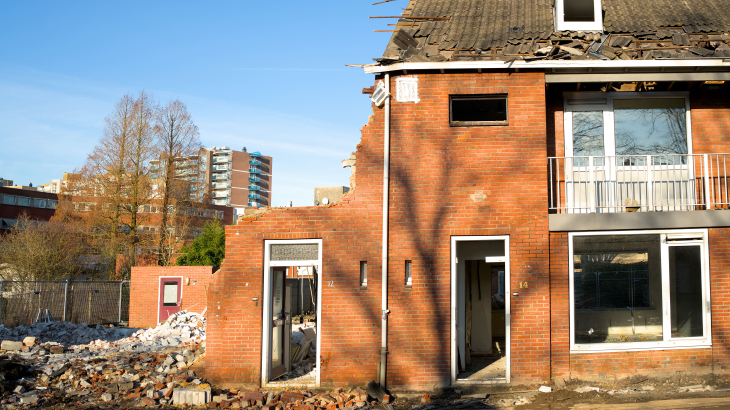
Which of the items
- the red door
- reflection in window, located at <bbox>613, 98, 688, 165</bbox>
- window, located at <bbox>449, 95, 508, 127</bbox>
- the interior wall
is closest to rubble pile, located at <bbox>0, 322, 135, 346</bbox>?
the red door

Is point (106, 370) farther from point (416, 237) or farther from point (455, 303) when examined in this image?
point (455, 303)

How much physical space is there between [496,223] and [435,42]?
374 cm

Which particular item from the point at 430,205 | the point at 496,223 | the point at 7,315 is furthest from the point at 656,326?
the point at 7,315

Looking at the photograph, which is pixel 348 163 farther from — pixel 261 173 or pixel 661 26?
pixel 261 173

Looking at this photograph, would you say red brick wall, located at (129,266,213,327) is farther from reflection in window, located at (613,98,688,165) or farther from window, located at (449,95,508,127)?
reflection in window, located at (613,98,688,165)

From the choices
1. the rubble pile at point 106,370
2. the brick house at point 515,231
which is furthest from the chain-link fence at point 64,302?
the brick house at point 515,231

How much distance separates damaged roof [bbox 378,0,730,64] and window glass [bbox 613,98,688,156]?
1.01 metres

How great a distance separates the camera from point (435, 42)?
10.1m

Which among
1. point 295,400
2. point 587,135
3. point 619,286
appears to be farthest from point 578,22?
point 295,400

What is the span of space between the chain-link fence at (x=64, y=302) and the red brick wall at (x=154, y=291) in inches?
43.1

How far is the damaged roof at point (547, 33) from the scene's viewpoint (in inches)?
374

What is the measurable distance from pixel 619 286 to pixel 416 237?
3.85m

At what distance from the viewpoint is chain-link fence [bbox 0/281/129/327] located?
20.3 metres

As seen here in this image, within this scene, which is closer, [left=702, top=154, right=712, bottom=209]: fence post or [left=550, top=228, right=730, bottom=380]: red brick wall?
[left=550, top=228, right=730, bottom=380]: red brick wall
